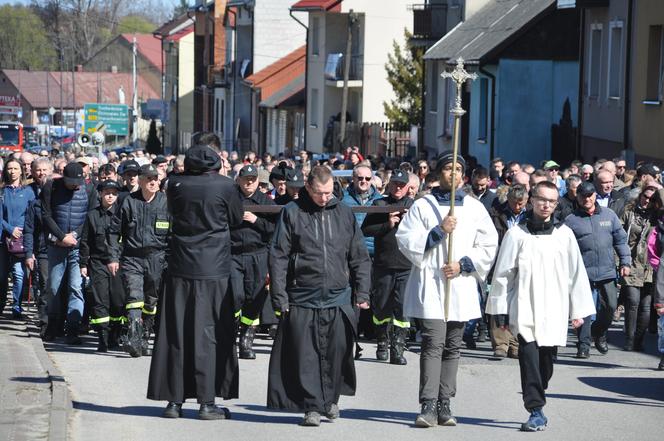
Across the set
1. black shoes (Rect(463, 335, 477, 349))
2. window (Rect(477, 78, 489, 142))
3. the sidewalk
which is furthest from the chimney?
the sidewalk

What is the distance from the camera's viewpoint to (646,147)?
25.2 m

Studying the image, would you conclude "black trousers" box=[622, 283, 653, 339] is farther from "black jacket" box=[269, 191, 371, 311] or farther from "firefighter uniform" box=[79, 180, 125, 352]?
"firefighter uniform" box=[79, 180, 125, 352]

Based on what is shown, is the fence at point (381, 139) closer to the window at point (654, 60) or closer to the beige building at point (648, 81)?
the beige building at point (648, 81)

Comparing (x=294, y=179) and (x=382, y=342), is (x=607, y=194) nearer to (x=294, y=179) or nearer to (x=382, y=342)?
(x=382, y=342)

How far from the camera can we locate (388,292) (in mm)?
13102

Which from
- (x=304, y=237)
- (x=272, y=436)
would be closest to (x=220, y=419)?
(x=272, y=436)

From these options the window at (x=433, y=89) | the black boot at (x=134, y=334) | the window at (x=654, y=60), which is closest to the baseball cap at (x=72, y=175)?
the black boot at (x=134, y=334)

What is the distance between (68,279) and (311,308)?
4.98m

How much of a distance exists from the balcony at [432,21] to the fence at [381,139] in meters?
3.73

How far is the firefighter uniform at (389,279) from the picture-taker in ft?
42.4

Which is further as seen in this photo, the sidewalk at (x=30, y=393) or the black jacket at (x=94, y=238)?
the black jacket at (x=94, y=238)

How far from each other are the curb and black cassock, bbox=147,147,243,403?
666 millimetres

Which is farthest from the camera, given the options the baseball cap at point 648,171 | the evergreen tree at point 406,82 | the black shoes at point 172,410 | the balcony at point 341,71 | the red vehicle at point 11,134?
the red vehicle at point 11,134

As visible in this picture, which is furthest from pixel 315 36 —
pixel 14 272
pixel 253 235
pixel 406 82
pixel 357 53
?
pixel 253 235
